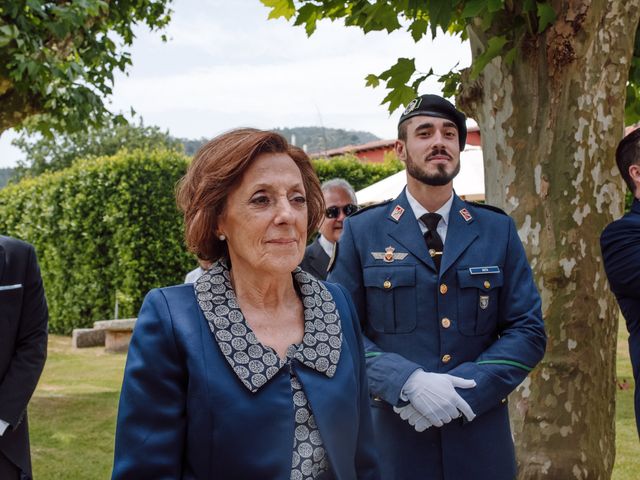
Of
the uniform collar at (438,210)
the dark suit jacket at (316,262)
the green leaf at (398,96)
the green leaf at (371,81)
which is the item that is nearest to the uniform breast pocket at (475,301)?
the uniform collar at (438,210)

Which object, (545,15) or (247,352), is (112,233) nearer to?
(545,15)

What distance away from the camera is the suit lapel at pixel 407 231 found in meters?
3.13

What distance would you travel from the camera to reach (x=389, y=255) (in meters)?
3.16

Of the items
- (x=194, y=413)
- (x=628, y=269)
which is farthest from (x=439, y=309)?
(x=194, y=413)

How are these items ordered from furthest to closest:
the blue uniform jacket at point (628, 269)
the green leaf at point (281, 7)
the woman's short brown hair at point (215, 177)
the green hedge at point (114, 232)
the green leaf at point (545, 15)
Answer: the green hedge at point (114, 232) < the green leaf at point (281, 7) < the green leaf at point (545, 15) < the blue uniform jacket at point (628, 269) < the woman's short brown hair at point (215, 177)

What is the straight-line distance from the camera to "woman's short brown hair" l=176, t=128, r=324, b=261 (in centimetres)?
209

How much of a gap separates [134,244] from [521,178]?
1088cm

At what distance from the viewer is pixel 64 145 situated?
215 feet

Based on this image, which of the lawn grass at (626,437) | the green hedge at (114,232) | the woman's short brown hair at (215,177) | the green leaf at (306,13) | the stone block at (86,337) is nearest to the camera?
the woman's short brown hair at (215,177)

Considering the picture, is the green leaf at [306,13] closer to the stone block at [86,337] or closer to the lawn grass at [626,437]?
the lawn grass at [626,437]

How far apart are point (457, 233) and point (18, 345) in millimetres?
A: 2170

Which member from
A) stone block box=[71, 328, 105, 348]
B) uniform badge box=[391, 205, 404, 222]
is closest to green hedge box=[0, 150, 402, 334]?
stone block box=[71, 328, 105, 348]

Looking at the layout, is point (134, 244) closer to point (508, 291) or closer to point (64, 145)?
point (508, 291)

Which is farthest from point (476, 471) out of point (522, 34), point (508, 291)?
point (522, 34)
